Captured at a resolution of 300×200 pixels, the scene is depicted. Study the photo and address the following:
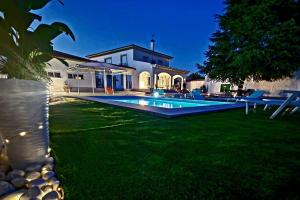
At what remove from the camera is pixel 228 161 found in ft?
7.82

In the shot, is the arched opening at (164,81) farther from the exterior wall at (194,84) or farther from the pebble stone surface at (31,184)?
the pebble stone surface at (31,184)

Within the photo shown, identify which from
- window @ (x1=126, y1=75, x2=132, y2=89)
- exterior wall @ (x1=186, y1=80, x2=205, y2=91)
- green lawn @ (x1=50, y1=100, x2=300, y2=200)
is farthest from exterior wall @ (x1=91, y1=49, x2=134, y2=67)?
green lawn @ (x1=50, y1=100, x2=300, y2=200)

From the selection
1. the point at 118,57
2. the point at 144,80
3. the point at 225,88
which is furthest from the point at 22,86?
the point at 118,57

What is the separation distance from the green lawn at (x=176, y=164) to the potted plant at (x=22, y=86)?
1.48 ft

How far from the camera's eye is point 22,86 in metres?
1.90

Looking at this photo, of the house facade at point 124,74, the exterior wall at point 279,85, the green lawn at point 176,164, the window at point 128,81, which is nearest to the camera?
the green lawn at point 176,164

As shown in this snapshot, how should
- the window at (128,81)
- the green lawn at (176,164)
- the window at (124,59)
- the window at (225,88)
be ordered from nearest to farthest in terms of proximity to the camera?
1. the green lawn at (176,164)
2. the window at (225,88)
3. the window at (128,81)
4. the window at (124,59)

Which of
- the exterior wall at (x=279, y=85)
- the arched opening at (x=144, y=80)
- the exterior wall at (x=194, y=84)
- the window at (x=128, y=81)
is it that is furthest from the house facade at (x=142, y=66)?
the exterior wall at (x=279, y=85)

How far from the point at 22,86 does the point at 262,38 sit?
46.4ft

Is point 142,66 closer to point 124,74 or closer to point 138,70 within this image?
point 138,70

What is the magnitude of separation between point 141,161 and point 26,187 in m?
1.26

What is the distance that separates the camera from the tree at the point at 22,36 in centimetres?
200

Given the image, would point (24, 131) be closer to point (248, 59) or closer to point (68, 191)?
point (68, 191)

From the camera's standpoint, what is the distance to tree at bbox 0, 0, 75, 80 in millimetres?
1996
